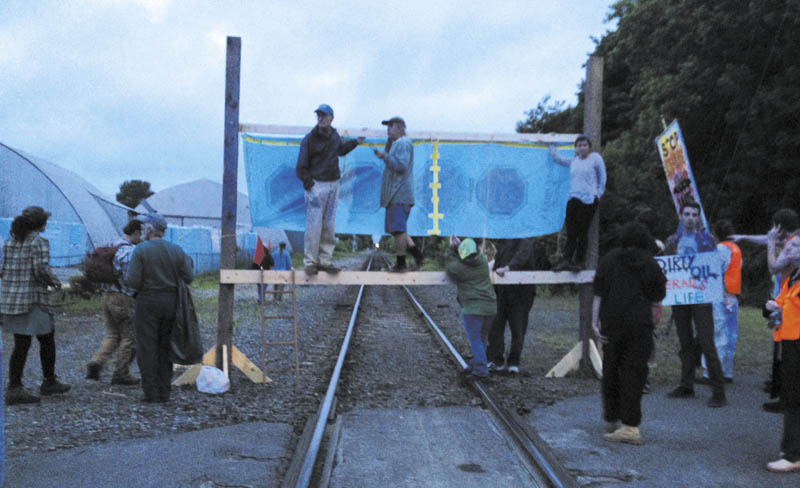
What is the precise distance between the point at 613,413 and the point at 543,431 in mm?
620

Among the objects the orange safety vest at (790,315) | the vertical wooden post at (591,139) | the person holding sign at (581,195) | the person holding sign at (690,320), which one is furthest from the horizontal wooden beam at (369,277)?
the orange safety vest at (790,315)

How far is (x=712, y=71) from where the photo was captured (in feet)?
62.7

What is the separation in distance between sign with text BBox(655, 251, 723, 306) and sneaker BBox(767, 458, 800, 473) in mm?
2349

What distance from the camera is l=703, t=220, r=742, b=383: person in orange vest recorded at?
738 centimetres

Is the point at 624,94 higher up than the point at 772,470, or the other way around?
the point at 624,94

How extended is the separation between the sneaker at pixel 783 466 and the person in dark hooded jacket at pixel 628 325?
985 mm

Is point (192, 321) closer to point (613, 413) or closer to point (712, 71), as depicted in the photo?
point (613, 413)

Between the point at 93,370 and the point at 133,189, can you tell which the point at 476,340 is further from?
the point at 133,189

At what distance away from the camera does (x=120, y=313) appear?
700cm

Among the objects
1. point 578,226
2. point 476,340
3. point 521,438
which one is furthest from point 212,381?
point 578,226

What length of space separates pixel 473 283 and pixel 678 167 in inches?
117

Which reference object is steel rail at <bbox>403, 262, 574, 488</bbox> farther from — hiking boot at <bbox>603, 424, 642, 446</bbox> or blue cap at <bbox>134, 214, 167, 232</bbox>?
blue cap at <bbox>134, 214, 167, 232</bbox>

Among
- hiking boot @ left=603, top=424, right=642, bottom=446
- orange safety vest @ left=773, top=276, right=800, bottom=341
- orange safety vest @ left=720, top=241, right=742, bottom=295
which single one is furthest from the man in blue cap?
orange safety vest @ left=720, top=241, right=742, bottom=295

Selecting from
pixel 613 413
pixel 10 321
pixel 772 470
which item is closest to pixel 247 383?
pixel 10 321
